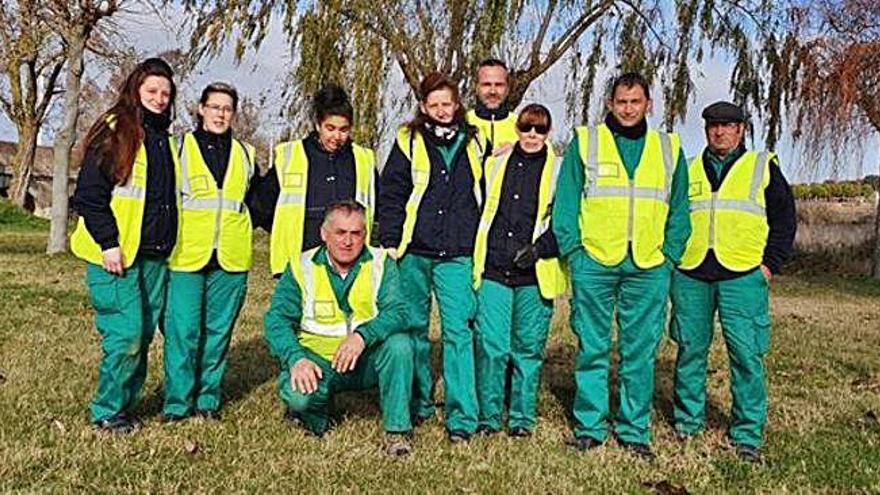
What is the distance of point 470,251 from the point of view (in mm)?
5008

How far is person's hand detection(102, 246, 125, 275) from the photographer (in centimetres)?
468

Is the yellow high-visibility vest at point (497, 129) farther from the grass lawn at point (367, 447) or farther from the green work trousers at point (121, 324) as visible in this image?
the green work trousers at point (121, 324)

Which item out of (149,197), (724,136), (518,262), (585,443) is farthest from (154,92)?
(724,136)

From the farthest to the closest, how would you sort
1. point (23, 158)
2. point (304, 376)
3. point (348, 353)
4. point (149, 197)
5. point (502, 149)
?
point (23, 158) < point (502, 149) < point (149, 197) < point (348, 353) < point (304, 376)

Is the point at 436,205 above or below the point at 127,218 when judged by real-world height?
above

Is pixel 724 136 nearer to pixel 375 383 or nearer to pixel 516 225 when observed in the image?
pixel 516 225

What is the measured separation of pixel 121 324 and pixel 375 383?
1340 mm

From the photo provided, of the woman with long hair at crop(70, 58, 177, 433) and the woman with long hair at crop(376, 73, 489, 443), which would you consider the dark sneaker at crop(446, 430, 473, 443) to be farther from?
the woman with long hair at crop(70, 58, 177, 433)

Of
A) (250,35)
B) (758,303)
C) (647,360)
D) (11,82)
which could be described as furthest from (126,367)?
(11,82)

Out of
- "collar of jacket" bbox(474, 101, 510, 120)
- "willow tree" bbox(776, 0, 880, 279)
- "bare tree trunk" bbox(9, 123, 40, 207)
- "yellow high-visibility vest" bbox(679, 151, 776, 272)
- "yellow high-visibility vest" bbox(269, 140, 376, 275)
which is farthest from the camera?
"bare tree trunk" bbox(9, 123, 40, 207)

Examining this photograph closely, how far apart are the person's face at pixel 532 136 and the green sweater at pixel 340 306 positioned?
932 millimetres

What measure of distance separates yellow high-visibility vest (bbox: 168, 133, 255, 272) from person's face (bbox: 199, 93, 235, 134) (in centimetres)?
12

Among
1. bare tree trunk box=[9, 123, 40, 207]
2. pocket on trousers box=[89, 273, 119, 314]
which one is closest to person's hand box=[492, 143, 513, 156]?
pocket on trousers box=[89, 273, 119, 314]

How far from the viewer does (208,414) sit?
5.22 m
